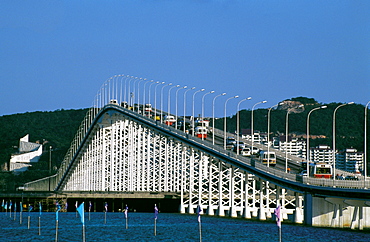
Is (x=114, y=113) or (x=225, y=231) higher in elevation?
(x=114, y=113)

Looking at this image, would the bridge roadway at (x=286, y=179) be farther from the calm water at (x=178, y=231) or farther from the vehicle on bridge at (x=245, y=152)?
the vehicle on bridge at (x=245, y=152)

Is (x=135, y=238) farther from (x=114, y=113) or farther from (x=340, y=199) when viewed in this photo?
(x=114, y=113)

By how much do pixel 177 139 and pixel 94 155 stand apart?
140 ft

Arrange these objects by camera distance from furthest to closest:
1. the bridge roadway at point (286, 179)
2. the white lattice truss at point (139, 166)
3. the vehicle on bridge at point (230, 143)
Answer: the white lattice truss at point (139, 166), the vehicle on bridge at point (230, 143), the bridge roadway at point (286, 179)

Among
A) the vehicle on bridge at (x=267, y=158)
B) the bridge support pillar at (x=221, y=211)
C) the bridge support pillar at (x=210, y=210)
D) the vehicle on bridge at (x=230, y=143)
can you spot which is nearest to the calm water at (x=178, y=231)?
the bridge support pillar at (x=221, y=211)

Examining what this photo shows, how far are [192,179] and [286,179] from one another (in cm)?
2677

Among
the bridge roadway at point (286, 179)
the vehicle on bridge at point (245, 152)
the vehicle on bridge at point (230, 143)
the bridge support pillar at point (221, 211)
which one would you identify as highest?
the vehicle on bridge at point (230, 143)

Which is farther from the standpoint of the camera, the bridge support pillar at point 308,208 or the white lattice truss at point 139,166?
the white lattice truss at point 139,166

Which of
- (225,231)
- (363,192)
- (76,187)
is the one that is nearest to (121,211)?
(76,187)

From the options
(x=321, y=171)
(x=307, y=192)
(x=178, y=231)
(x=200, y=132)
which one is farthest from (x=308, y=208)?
(x=200, y=132)

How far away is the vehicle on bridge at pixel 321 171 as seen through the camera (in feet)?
277

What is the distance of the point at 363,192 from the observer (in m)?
67.2

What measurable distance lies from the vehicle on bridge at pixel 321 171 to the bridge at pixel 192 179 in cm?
283

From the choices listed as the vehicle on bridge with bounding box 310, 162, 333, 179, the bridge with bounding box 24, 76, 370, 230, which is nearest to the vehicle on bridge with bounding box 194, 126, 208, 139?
the bridge with bounding box 24, 76, 370, 230
